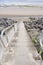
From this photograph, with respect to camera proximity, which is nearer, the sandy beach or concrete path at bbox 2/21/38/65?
the sandy beach

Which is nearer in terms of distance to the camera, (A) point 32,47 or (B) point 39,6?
(B) point 39,6

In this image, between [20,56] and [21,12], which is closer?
[21,12]

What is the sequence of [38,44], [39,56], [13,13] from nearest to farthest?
[13,13] < [39,56] < [38,44]

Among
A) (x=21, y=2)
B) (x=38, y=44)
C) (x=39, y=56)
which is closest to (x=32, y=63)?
(x=39, y=56)

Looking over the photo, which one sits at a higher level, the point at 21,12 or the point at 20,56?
the point at 21,12

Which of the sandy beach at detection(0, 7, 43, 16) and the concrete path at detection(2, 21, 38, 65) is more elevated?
the sandy beach at detection(0, 7, 43, 16)

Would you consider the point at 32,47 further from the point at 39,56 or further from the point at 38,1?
the point at 38,1

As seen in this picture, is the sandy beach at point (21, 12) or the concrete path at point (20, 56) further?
the concrete path at point (20, 56)

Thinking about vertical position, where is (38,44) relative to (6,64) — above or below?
below

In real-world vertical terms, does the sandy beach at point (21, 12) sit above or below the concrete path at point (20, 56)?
above

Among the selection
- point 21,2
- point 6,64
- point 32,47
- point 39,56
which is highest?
point 21,2

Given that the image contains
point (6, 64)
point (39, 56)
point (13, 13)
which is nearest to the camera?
point (13, 13)
